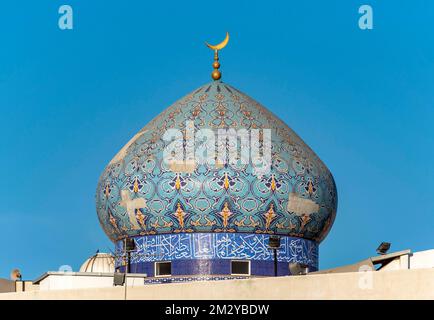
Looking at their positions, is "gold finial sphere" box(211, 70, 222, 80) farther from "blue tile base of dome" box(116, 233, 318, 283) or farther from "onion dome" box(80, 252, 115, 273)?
"onion dome" box(80, 252, 115, 273)

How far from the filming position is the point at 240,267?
28141 mm

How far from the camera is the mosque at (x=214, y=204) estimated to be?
92.1 feet

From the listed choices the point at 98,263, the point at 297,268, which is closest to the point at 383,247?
the point at 297,268

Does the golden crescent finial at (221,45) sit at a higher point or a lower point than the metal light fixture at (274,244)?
higher

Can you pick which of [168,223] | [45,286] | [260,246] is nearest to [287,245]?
[260,246]

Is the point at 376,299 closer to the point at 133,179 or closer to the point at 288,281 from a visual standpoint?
the point at 288,281

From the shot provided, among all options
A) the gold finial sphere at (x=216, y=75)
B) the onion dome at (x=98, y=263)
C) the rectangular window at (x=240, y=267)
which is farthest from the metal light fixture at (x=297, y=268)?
the onion dome at (x=98, y=263)

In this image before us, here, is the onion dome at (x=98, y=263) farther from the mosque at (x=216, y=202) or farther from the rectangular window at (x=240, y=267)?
the rectangular window at (x=240, y=267)

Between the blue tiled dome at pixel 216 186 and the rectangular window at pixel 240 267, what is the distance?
0.62m

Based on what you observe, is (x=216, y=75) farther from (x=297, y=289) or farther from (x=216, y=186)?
(x=297, y=289)

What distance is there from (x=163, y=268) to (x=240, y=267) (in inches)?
61.0

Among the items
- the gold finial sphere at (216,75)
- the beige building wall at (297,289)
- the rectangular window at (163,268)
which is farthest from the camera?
the gold finial sphere at (216,75)

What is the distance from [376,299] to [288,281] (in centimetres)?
218

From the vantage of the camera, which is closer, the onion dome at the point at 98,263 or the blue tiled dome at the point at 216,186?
the blue tiled dome at the point at 216,186
